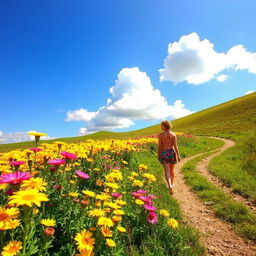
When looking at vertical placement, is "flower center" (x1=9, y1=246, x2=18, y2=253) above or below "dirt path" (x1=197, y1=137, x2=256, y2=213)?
above

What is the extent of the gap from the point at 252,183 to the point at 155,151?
8388mm

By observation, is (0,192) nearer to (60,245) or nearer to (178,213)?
(60,245)

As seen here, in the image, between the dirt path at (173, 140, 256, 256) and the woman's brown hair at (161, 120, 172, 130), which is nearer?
the dirt path at (173, 140, 256, 256)

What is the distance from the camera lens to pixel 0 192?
3.06 metres

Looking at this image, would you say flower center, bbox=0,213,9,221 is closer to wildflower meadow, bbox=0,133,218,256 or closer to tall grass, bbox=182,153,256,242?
wildflower meadow, bbox=0,133,218,256

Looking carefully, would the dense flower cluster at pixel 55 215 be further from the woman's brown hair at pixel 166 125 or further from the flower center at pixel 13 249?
the woman's brown hair at pixel 166 125

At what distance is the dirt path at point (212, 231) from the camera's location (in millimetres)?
3986

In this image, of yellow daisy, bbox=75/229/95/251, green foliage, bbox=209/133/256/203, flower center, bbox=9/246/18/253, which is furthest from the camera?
green foliage, bbox=209/133/256/203

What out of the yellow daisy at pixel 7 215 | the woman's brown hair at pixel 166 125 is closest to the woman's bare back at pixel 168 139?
the woman's brown hair at pixel 166 125

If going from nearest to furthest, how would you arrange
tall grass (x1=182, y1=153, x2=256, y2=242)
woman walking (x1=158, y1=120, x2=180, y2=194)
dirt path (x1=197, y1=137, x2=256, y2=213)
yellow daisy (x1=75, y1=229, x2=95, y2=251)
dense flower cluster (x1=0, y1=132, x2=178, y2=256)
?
dense flower cluster (x1=0, y1=132, x2=178, y2=256) < yellow daisy (x1=75, y1=229, x2=95, y2=251) < tall grass (x1=182, y1=153, x2=256, y2=242) < dirt path (x1=197, y1=137, x2=256, y2=213) < woman walking (x1=158, y1=120, x2=180, y2=194)

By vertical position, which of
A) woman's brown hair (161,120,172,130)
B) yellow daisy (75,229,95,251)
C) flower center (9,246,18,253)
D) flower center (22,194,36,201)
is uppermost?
woman's brown hair (161,120,172,130)

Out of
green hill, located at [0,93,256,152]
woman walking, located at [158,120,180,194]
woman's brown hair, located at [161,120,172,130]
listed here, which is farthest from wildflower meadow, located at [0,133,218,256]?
green hill, located at [0,93,256,152]

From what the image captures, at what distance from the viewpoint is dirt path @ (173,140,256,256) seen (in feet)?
13.1

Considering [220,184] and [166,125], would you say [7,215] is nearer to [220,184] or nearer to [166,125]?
[166,125]
